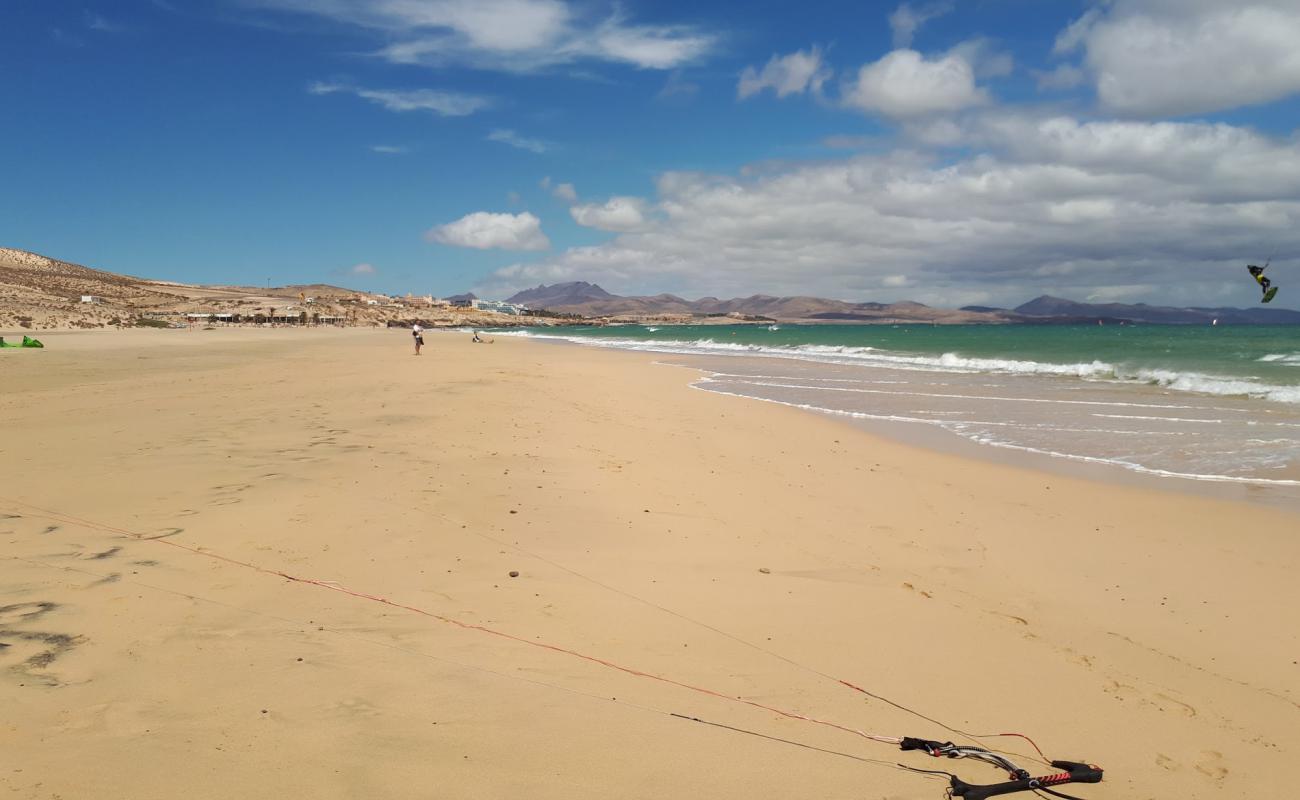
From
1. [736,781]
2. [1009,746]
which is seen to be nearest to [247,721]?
[736,781]

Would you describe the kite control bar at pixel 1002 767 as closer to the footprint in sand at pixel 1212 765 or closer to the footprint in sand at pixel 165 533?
the footprint in sand at pixel 1212 765

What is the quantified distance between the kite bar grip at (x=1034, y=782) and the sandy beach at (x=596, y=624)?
0.32ft

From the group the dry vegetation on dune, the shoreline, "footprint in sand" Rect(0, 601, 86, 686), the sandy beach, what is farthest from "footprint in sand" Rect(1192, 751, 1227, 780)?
the dry vegetation on dune

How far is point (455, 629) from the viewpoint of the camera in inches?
169

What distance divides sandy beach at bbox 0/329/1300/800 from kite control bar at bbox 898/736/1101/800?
88 mm

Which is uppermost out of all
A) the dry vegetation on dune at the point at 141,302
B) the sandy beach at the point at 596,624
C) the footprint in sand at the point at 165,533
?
the dry vegetation on dune at the point at 141,302

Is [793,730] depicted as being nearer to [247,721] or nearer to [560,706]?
[560,706]

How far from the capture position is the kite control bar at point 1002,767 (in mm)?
3090

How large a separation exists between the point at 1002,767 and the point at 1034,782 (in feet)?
0.45

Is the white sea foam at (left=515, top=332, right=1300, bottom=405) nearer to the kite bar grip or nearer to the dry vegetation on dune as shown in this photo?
the kite bar grip

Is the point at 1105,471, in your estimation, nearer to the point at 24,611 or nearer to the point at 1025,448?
the point at 1025,448

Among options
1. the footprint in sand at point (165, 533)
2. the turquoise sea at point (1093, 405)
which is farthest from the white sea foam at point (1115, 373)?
the footprint in sand at point (165, 533)

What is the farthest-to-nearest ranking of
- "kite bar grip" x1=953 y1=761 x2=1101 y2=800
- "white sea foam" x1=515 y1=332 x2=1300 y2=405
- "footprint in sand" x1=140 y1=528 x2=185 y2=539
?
1. "white sea foam" x1=515 y1=332 x2=1300 y2=405
2. "footprint in sand" x1=140 y1=528 x2=185 y2=539
3. "kite bar grip" x1=953 y1=761 x2=1101 y2=800

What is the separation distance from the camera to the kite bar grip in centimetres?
308
